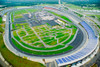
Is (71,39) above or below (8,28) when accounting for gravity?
below

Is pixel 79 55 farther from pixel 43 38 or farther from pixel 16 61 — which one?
pixel 16 61

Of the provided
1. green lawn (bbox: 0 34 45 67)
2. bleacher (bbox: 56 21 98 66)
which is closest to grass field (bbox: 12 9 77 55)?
green lawn (bbox: 0 34 45 67)

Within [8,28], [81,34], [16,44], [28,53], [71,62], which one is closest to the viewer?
[71,62]

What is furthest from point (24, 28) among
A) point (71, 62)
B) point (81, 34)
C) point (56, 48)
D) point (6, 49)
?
point (71, 62)

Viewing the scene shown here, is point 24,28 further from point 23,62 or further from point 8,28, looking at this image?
point 23,62

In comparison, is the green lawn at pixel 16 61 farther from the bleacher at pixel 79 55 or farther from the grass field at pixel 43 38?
the bleacher at pixel 79 55

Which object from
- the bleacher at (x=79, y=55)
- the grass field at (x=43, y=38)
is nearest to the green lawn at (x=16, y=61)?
the grass field at (x=43, y=38)

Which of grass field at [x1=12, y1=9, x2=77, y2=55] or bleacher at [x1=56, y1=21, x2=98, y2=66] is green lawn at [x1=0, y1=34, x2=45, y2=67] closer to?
grass field at [x1=12, y1=9, x2=77, y2=55]

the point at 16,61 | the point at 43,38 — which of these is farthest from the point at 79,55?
the point at 16,61

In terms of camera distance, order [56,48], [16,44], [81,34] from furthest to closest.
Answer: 1. [81,34]
2. [16,44]
3. [56,48]

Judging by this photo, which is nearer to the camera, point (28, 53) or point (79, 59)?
point (79, 59)
